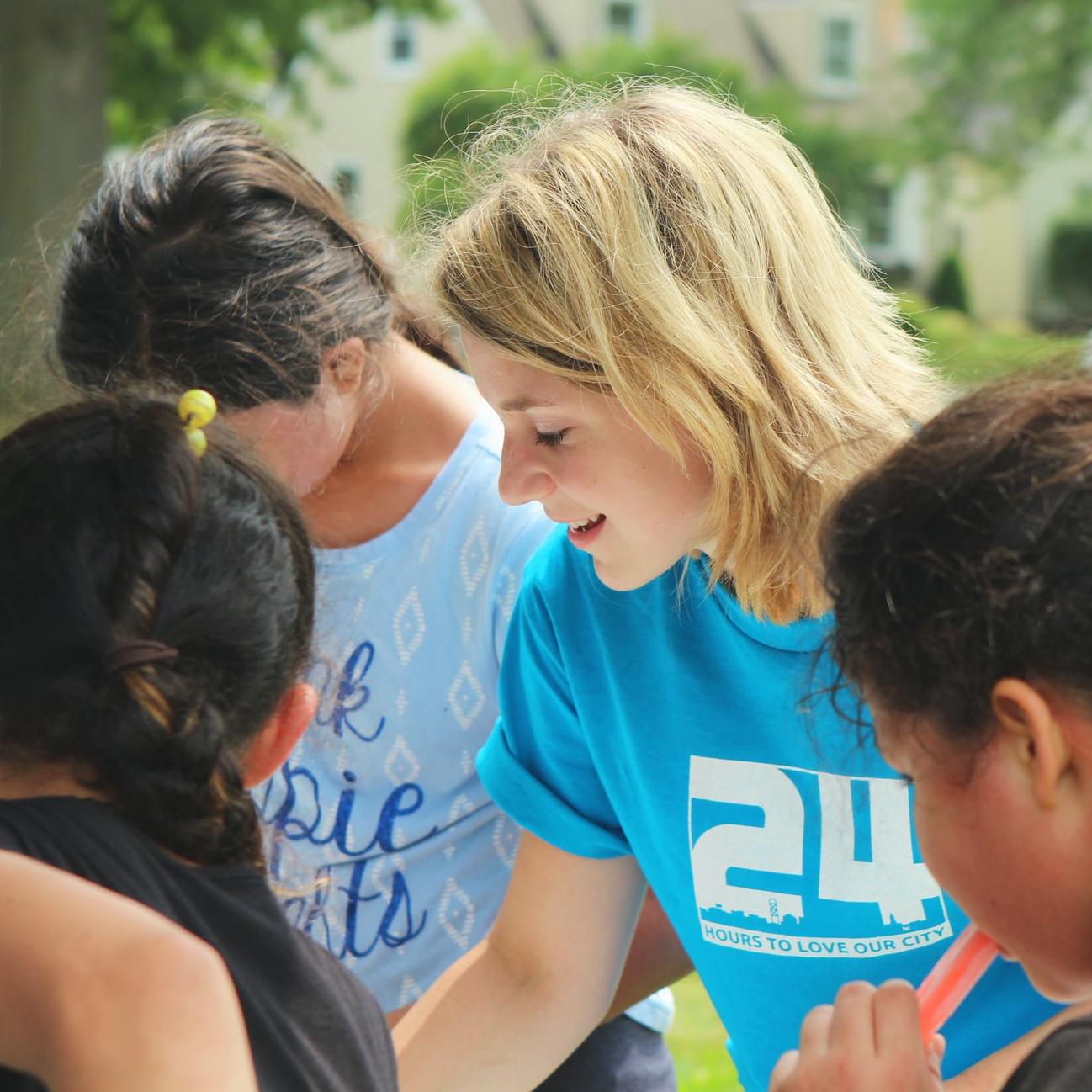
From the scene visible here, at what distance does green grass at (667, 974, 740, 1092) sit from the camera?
420cm

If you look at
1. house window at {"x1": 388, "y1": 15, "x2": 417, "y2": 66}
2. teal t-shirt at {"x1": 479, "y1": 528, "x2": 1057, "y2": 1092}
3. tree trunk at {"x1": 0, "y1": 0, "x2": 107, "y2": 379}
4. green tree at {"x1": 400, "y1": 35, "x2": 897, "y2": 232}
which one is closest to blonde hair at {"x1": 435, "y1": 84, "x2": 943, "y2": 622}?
teal t-shirt at {"x1": 479, "y1": 528, "x2": 1057, "y2": 1092}

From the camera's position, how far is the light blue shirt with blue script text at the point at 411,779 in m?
2.40

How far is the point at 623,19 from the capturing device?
34188 millimetres

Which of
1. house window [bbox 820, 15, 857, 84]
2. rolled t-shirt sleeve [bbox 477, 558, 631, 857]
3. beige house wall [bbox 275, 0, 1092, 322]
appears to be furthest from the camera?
house window [bbox 820, 15, 857, 84]

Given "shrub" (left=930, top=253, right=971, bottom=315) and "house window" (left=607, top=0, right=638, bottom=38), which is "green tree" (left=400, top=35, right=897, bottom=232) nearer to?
"shrub" (left=930, top=253, right=971, bottom=315)

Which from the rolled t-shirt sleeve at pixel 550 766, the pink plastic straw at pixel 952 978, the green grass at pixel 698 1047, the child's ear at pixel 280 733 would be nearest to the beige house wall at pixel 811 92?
the green grass at pixel 698 1047

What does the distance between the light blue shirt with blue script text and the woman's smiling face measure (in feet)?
1.43

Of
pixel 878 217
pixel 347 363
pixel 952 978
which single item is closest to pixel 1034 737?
pixel 952 978

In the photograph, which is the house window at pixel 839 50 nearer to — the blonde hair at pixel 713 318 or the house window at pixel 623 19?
the house window at pixel 623 19

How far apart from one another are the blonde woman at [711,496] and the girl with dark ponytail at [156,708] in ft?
1.67

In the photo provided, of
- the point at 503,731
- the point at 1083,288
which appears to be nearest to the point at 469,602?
the point at 503,731

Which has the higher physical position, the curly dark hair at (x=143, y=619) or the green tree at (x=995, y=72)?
the curly dark hair at (x=143, y=619)

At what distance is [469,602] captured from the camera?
2.42 m

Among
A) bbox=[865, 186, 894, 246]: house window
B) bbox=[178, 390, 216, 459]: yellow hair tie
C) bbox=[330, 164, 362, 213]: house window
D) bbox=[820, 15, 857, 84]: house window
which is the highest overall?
bbox=[178, 390, 216, 459]: yellow hair tie
